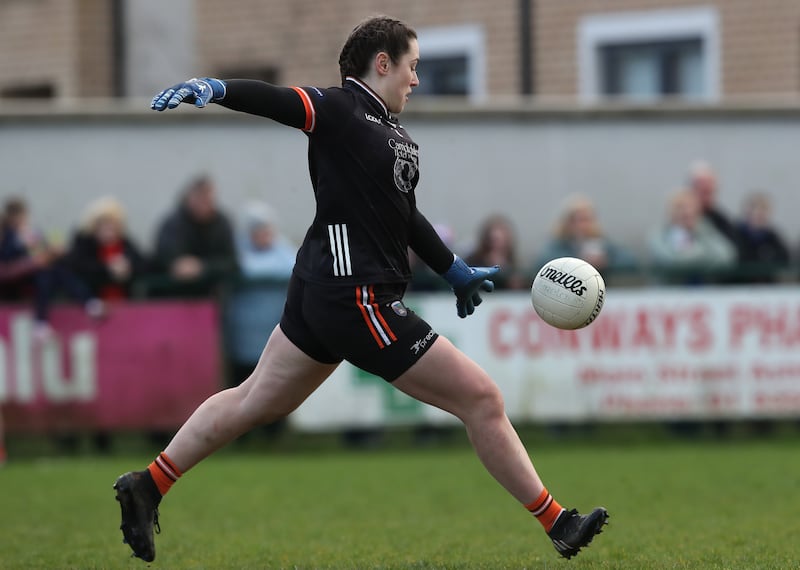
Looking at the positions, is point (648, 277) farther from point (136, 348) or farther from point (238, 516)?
point (238, 516)

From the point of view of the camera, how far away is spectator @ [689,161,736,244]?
1496 centimetres

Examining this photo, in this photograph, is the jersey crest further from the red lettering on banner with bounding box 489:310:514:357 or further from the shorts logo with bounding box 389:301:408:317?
the red lettering on banner with bounding box 489:310:514:357

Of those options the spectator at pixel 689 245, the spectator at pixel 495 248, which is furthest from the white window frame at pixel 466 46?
the spectator at pixel 689 245

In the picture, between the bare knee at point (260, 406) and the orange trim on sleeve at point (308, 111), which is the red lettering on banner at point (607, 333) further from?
the orange trim on sleeve at point (308, 111)

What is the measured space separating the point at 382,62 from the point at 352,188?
56 cm

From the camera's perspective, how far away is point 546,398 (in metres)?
14.1

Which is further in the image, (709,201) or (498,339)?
(709,201)

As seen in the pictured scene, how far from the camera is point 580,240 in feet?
48.6

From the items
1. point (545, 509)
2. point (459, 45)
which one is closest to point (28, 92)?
point (459, 45)

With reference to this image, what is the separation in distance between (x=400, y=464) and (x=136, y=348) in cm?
290

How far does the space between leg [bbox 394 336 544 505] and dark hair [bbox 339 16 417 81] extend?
1.21m

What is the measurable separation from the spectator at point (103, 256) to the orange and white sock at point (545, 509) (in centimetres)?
812

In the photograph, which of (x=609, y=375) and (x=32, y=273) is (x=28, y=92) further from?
(x=609, y=375)

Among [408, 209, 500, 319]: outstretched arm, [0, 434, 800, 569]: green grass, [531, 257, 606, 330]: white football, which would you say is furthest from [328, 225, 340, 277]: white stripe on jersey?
[0, 434, 800, 569]: green grass
